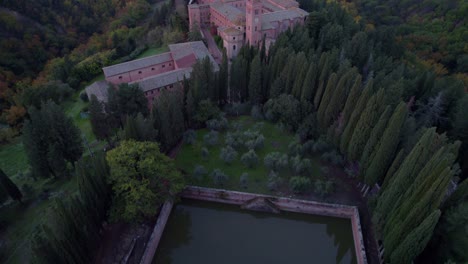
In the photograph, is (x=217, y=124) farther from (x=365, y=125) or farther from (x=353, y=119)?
(x=365, y=125)

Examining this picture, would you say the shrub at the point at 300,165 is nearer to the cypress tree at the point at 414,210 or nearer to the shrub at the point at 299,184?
the shrub at the point at 299,184

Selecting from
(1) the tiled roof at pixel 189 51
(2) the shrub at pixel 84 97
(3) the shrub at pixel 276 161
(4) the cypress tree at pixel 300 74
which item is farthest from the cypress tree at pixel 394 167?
(2) the shrub at pixel 84 97

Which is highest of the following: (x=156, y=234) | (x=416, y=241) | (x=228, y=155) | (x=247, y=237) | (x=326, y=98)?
(x=326, y=98)

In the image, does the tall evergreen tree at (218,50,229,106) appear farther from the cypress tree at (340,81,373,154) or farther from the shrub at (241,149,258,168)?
the cypress tree at (340,81,373,154)

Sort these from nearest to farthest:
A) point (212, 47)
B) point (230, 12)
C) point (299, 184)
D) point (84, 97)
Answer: point (299, 184), point (84, 97), point (230, 12), point (212, 47)

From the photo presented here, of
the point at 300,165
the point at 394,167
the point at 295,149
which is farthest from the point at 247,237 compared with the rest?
the point at 394,167

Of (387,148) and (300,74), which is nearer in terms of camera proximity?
(387,148)

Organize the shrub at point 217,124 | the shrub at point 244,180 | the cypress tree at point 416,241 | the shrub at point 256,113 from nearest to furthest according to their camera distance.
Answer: the cypress tree at point 416,241 → the shrub at point 244,180 → the shrub at point 217,124 → the shrub at point 256,113

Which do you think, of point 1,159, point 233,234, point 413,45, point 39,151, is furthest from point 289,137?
point 413,45
